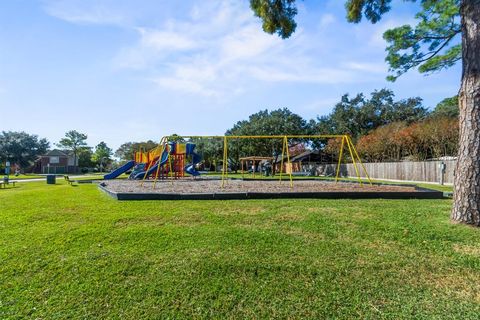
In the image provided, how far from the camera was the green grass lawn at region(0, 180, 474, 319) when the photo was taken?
2.51 meters

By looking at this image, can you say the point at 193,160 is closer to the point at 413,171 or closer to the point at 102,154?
the point at 413,171

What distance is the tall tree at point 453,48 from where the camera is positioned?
456cm

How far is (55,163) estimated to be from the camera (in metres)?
54.8

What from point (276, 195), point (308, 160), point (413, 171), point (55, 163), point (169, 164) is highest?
point (55, 163)

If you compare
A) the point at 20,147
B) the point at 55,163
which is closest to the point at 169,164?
the point at 55,163

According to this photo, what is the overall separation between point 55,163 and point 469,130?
6169cm

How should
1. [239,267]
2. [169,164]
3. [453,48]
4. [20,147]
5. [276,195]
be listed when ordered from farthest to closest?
[20,147]
[169,164]
[453,48]
[276,195]
[239,267]

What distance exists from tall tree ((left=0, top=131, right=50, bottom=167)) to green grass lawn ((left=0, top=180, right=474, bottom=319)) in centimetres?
5943

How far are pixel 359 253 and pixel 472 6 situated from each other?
13.7 feet

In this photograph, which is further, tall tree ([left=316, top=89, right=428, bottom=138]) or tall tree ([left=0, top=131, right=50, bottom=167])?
tall tree ([left=0, top=131, right=50, bottom=167])

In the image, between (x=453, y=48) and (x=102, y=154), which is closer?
(x=453, y=48)

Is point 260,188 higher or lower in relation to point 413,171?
lower

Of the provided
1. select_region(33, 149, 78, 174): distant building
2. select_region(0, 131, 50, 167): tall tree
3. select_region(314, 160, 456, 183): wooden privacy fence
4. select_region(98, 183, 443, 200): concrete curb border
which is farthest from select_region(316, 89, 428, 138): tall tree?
select_region(0, 131, 50, 167): tall tree

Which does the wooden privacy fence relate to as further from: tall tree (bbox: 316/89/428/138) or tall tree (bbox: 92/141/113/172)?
tall tree (bbox: 92/141/113/172)
